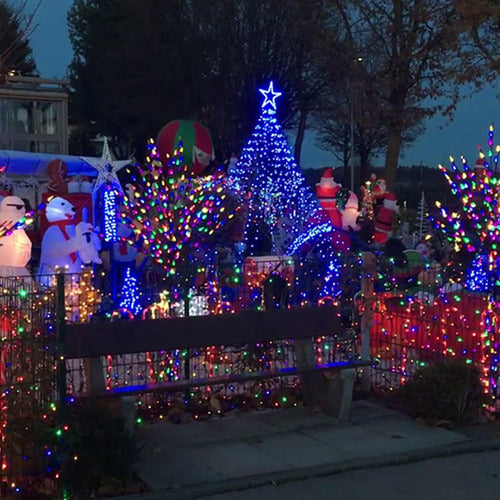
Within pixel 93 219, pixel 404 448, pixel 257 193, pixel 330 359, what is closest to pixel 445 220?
pixel 330 359

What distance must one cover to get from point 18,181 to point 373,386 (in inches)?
683

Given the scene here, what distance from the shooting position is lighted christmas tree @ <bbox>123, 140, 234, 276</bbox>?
1088cm

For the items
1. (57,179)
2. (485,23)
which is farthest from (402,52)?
(57,179)

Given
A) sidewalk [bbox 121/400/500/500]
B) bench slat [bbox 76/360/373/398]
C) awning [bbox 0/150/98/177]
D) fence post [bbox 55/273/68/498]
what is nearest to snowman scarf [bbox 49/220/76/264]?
sidewalk [bbox 121/400/500/500]

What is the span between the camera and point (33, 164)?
23.5 metres

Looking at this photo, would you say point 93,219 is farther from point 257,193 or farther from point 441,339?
point 441,339

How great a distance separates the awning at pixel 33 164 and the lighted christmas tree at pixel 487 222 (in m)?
16.1

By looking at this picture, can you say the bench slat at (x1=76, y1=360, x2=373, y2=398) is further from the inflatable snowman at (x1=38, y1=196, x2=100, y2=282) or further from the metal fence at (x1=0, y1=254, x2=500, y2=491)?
the inflatable snowman at (x1=38, y1=196, x2=100, y2=282)

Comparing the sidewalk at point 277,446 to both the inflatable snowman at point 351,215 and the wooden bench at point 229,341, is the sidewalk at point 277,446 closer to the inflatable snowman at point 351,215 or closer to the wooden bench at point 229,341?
the wooden bench at point 229,341

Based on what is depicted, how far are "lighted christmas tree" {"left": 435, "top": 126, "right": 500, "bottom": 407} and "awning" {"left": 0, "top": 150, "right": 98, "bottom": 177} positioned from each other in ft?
52.7

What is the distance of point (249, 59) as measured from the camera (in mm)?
31062

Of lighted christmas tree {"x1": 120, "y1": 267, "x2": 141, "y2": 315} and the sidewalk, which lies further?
lighted christmas tree {"x1": 120, "y1": 267, "x2": 141, "y2": 315}

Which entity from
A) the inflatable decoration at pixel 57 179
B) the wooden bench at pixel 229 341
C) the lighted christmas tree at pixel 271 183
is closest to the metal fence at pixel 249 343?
the wooden bench at pixel 229 341

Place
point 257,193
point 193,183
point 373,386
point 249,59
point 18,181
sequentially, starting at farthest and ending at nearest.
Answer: point 249,59 → point 18,181 → point 257,193 → point 193,183 → point 373,386
